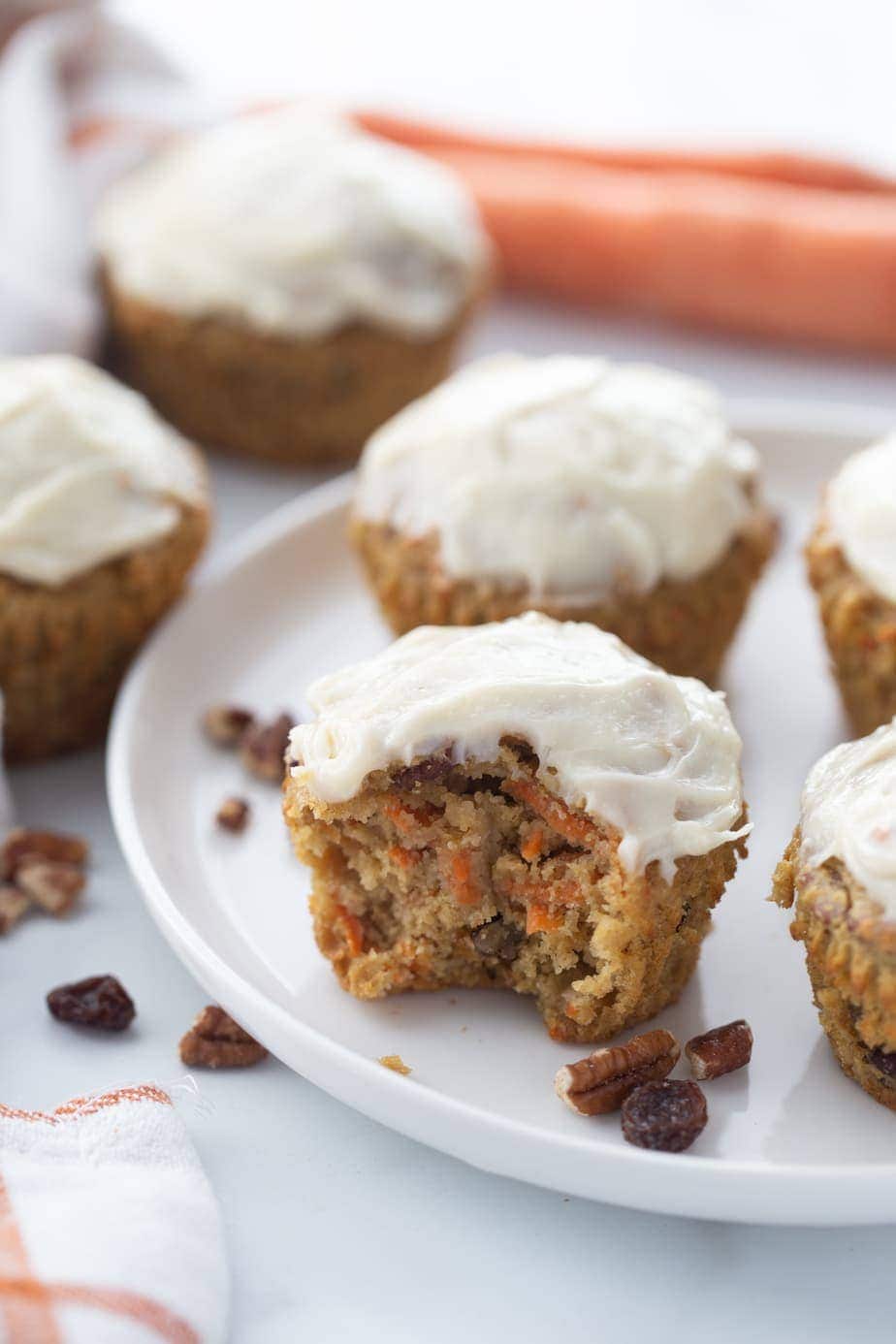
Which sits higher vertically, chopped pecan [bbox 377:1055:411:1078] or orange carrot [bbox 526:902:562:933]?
orange carrot [bbox 526:902:562:933]

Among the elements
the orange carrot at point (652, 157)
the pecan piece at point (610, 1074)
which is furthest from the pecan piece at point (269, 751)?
the orange carrot at point (652, 157)

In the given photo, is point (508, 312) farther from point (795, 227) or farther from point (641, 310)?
point (795, 227)

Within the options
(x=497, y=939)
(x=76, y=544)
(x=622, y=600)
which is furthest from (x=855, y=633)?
(x=76, y=544)

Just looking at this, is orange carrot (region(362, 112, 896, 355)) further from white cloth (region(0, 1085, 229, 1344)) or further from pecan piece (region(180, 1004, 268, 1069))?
white cloth (region(0, 1085, 229, 1344))

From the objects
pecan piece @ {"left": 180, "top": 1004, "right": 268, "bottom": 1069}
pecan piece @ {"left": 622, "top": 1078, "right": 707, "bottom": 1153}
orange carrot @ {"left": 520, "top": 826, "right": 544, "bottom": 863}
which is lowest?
pecan piece @ {"left": 180, "top": 1004, "right": 268, "bottom": 1069}

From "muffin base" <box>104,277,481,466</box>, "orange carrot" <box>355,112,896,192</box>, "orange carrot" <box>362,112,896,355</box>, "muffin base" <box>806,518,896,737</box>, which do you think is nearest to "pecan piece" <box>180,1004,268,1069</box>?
"muffin base" <box>806,518,896,737</box>
